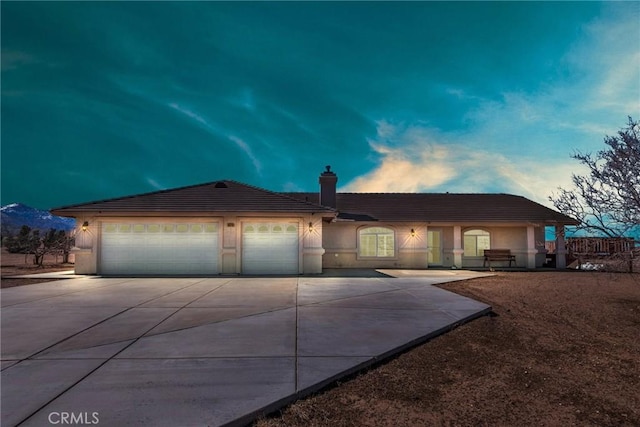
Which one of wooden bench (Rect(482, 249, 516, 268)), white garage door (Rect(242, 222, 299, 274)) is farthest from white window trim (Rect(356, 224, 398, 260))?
wooden bench (Rect(482, 249, 516, 268))

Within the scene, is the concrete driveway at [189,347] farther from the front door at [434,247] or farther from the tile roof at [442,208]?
the front door at [434,247]

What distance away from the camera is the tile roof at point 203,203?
15.1m

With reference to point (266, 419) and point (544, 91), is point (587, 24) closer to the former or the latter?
point (544, 91)

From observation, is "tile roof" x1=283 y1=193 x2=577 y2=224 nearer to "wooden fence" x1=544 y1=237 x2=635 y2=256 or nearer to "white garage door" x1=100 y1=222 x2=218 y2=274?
"white garage door" x1=100 y1=222 x2=218 y2=274

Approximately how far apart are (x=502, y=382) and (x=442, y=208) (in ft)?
60.0

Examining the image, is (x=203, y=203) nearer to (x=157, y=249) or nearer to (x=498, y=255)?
(x=157, y=249)

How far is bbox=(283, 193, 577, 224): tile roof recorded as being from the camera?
1945 cm

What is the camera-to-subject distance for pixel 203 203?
51.7 ft

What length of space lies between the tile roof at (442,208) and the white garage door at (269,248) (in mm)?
5151

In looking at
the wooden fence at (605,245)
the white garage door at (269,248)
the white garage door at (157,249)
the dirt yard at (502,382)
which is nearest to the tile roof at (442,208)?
the white garage door at (269,248)

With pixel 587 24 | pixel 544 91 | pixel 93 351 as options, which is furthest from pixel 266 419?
pixel 544 91

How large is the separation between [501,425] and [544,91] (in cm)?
2454

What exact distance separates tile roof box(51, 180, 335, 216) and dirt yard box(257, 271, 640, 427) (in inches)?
407

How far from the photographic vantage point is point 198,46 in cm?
4572
